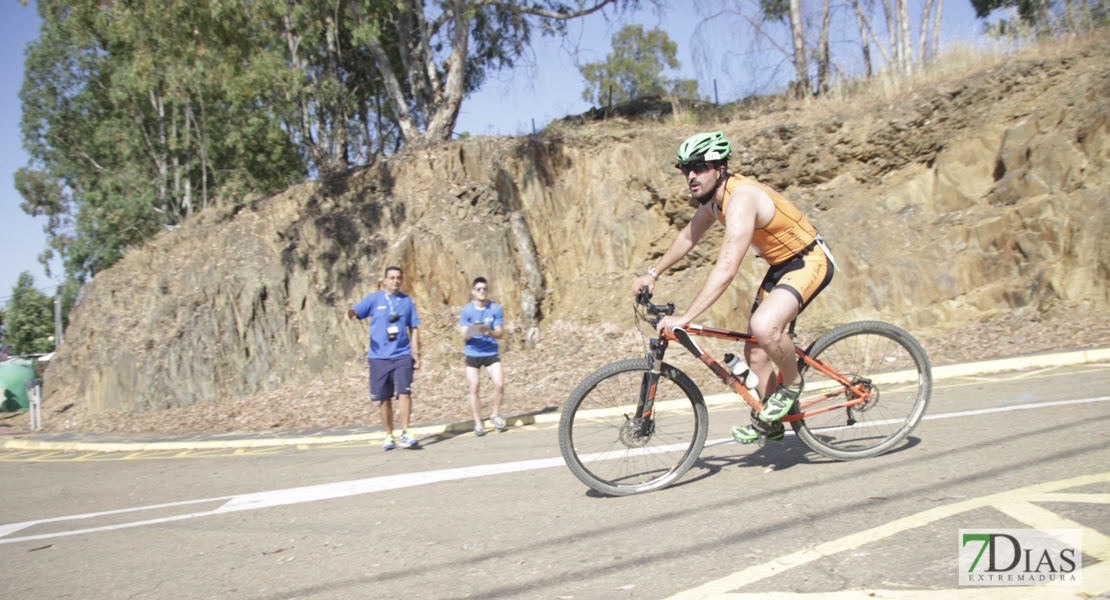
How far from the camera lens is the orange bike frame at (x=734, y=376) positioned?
14.5 ft

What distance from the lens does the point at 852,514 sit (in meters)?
3.66

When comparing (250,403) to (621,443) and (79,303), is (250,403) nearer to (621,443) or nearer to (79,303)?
(79,303)

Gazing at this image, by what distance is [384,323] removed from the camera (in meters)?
8.20

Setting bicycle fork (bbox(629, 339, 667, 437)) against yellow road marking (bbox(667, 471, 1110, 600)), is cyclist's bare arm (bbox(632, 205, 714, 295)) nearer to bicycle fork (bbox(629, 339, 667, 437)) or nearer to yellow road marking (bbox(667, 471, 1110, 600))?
bicycle fork (bbox(629, 339, 667, 437))

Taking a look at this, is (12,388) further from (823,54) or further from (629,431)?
(823,54)

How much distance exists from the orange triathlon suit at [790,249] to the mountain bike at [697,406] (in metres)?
0.41

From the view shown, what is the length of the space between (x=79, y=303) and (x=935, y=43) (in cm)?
2234

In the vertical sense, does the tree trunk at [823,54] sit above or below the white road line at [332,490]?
above

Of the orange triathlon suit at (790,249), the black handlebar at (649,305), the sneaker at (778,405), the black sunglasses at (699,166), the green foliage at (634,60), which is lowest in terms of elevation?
the sneaker at (778,405)

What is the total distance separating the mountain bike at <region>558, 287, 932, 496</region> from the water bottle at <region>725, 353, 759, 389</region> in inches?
2.7

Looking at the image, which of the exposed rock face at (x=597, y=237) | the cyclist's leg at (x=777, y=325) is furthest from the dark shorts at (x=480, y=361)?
the exposed rock face at (x=597, y=237)

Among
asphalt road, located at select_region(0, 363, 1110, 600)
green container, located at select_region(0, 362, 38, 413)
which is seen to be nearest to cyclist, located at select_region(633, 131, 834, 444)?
asphalt road, located at select_region(0, 363, 1110, 600)

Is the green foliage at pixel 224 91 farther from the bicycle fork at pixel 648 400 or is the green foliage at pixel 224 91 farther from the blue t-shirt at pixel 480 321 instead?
the bicycle fork at pixel 648 400

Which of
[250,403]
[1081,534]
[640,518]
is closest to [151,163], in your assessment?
[250,403]
